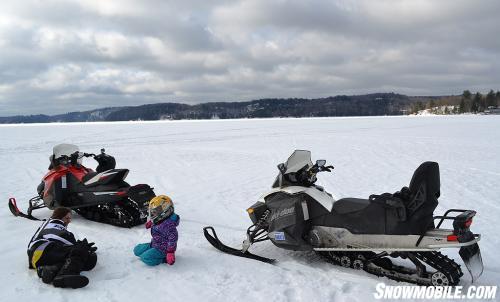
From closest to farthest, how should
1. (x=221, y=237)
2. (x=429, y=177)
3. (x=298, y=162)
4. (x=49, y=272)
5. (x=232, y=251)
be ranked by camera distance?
(x=429, y=177) → (x=49, y=272) → (x=298, y=162) → (x=232, y=251) → (x=221, y=237)

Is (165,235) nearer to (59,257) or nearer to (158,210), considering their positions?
(158,210)

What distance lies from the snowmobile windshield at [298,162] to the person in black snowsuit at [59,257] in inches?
96.0

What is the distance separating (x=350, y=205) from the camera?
175 inches

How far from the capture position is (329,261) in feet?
15.5

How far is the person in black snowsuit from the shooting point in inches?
157

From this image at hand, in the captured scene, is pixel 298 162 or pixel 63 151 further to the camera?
pixel 63 151

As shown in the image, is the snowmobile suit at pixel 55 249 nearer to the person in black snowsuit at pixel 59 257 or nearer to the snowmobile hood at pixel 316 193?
the person in black snowsuit at pixel 59 257

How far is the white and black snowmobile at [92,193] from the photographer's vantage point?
21.0ft

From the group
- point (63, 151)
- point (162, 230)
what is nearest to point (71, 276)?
point (162, 230)

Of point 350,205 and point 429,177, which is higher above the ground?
point 429,177

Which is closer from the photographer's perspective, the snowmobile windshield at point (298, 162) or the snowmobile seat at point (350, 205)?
the snowmobile seat at point (350, 205)

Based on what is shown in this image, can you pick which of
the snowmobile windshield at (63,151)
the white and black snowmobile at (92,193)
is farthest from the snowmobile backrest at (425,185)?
the snowmobile windshield at (63,151)

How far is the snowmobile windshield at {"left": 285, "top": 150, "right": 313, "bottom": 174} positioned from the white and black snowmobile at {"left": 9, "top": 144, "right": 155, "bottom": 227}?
2716mm

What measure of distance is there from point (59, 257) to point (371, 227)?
10.7 feet
